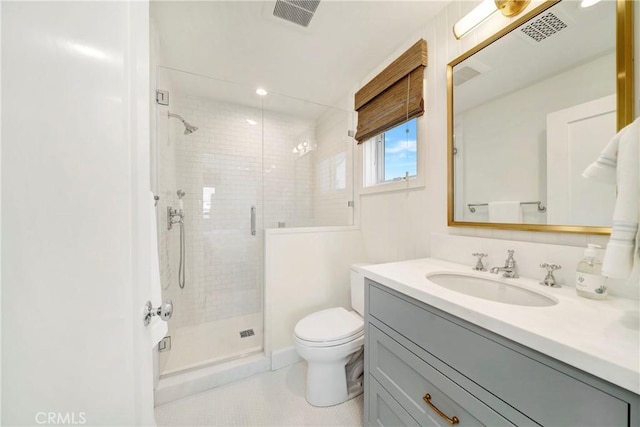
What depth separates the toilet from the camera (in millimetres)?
1354

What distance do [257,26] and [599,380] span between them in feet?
7.09

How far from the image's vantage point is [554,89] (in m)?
0.99

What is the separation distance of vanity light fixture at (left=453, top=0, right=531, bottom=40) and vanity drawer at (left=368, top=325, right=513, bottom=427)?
1625mm

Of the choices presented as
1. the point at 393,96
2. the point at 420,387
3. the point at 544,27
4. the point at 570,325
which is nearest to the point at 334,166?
the point at 393,96

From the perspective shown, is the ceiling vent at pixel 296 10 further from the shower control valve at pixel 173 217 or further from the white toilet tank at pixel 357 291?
the white toilet tank at pixel 357 291

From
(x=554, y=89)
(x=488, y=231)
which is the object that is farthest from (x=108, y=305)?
(x=554, y=89)

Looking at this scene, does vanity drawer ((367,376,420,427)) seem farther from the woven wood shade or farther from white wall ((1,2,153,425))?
the woven wood shade

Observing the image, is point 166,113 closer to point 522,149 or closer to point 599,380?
point 522,149

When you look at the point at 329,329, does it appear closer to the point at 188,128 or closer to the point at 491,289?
the point at 491,289

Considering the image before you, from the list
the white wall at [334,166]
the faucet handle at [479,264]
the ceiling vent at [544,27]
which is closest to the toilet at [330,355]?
the faucet handle at [479,264]

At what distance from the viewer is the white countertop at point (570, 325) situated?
48cm

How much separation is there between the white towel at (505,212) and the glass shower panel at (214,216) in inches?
63.8

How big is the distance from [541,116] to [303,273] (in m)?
1.70

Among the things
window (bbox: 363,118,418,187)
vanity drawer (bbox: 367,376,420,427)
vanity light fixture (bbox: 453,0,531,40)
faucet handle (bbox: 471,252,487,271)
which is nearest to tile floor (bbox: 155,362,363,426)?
vanity drawer (bbox: 367,376,420,427)
